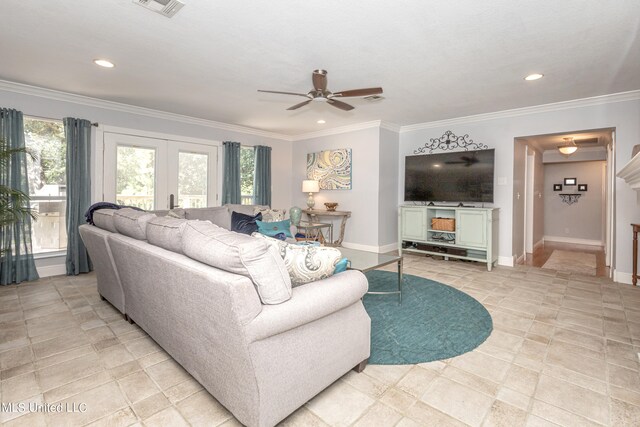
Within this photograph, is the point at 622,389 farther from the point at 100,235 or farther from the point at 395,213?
the point at 395,213

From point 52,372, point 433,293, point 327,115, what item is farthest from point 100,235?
point 327,115

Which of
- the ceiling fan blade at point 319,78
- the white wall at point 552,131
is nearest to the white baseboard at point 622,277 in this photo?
the white wall at point 552,131

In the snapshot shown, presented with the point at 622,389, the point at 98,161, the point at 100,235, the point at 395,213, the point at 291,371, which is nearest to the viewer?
the point at 291,371

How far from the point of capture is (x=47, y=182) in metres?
4.23

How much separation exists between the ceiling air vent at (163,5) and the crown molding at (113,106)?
113 inches

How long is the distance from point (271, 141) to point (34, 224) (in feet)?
13.6

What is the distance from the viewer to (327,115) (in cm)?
520

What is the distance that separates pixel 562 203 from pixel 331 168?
584cm

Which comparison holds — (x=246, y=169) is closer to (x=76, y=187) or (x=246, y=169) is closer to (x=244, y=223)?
(x=244, y=223)

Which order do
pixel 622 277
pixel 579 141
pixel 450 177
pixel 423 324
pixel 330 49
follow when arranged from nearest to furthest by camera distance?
1. pixel 423 324
2. pixel 330 49
3. pixel 622 277
4. pixel 450 177
5. pixel 579 141

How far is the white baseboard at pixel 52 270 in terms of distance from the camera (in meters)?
4.16

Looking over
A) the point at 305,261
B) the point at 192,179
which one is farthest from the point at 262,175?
the point at 305,261

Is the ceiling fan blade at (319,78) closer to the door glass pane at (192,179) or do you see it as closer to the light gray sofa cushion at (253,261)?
the light gray sofa cushion at (253,261)

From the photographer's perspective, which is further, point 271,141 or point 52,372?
point 271,141
